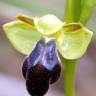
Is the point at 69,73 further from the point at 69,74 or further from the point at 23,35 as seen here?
the point at 23,35

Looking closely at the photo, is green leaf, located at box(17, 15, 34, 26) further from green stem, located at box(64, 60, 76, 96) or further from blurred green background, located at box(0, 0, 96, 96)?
blurred green background, located at box(0, 0, 96, 96)

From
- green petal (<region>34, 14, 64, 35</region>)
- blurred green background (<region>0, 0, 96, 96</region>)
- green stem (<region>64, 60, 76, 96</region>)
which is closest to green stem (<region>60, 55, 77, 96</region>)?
green stem (<region>64, 60, 76, 96</region>)

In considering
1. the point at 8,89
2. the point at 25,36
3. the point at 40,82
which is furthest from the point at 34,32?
the point at 8,89

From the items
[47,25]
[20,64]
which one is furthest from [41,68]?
[20,64]

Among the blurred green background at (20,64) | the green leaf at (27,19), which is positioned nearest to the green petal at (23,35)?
the green leaf at (27,19)

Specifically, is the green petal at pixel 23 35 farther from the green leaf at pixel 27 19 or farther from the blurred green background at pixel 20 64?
the blurred green background at pixel 20 64

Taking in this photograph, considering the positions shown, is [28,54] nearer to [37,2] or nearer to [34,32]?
[34,32]

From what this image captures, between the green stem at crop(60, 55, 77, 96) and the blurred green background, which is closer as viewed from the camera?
the green stem at crop(60, 55, 77, 96)
